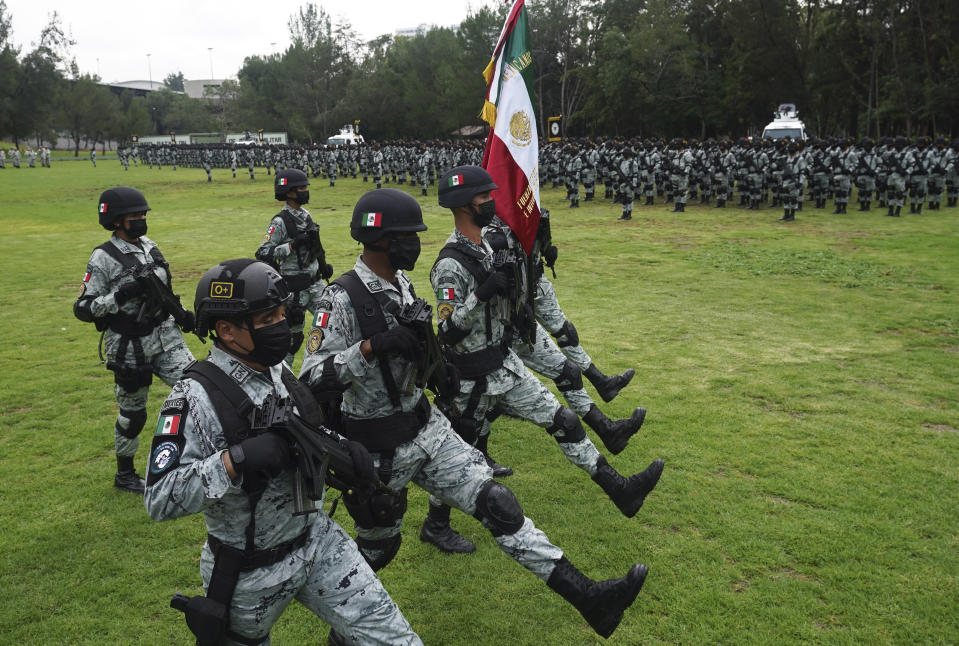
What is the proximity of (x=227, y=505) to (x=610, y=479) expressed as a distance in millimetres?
2961

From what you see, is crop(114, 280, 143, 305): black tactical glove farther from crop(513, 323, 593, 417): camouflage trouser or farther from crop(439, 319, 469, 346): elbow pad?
crop(513, 323, 593, 417): camouflage trouser

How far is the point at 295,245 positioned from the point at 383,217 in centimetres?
475

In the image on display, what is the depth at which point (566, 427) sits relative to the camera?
193 inches

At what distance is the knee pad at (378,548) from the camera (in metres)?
3.95

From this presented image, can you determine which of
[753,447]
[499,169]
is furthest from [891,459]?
[499,169]

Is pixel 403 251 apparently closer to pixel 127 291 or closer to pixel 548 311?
pixel 127 291

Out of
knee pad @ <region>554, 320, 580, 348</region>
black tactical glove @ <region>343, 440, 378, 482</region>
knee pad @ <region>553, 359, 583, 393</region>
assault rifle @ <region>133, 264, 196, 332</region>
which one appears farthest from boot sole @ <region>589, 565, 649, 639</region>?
assault rifle @ <region>133, 264, 196, 332</region>

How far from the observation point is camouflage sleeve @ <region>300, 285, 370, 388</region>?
140 inches

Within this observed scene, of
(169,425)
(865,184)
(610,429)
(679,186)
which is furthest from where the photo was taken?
(679,186)

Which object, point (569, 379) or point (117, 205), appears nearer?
point (117, 205)

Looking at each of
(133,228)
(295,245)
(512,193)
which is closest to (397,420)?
(512,193)

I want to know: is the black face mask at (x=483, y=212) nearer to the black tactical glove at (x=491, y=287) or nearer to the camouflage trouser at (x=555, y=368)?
the black tactical glove at (x=491, y=287)

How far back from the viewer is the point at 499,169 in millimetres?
6062

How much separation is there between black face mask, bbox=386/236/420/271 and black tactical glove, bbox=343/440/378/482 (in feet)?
4.19
